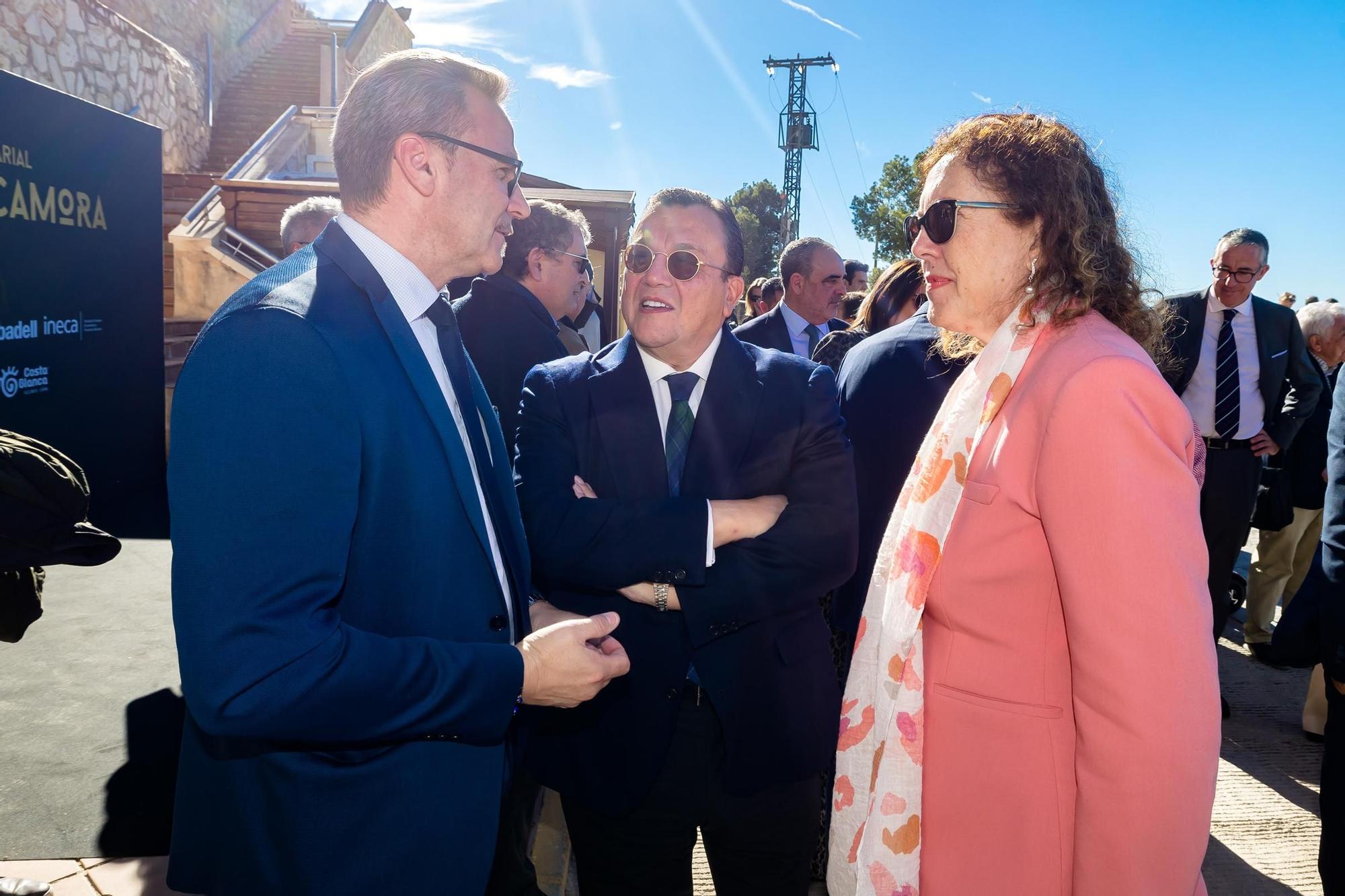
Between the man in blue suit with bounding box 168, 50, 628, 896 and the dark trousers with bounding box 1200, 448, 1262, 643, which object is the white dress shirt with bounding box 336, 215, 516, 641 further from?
the dark trousers with bounding box 1200, 448, 1262, 643

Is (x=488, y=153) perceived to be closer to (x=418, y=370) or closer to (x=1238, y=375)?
(x=418, y=370)

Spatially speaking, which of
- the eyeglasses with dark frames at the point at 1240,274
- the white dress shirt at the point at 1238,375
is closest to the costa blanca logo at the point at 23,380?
the white dress shirt at the point at 1238,375

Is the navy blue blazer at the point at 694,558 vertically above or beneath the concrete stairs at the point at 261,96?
beneath

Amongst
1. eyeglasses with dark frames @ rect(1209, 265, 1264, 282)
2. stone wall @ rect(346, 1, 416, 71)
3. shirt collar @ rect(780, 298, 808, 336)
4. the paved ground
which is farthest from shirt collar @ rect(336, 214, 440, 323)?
stone wall @ rect(346, 1, 416, 71)

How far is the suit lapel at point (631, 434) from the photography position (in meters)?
2.17

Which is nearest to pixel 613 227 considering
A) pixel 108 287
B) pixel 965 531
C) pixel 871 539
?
pixel 108 287

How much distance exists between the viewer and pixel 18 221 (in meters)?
4.41

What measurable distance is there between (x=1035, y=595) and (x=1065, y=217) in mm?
722

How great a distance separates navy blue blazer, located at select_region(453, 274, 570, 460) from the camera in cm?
338

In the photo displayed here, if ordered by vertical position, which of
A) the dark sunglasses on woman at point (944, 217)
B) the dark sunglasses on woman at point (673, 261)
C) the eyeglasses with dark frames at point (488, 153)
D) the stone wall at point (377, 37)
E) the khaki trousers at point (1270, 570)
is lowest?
the khaki trousers at point (1270, 570)

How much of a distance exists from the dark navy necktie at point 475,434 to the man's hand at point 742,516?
0.44m

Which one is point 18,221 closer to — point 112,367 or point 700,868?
point 112,367

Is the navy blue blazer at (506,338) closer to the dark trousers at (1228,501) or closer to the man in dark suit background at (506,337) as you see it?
the man in dark suit background at (506,337)

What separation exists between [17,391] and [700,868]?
4.22m
